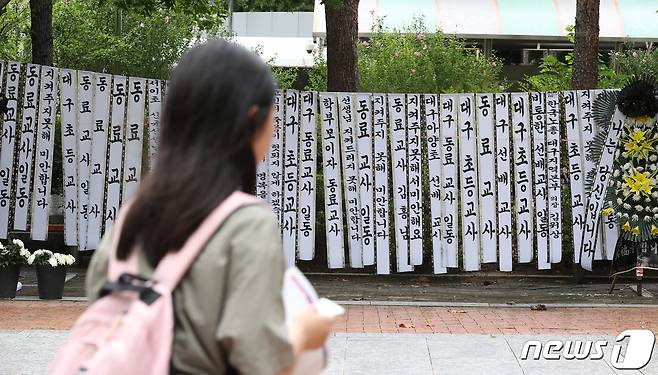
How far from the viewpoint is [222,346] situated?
2430 millimetres

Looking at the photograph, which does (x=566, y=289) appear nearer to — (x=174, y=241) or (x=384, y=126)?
(x=384, y=126)

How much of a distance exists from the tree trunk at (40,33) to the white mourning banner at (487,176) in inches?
278

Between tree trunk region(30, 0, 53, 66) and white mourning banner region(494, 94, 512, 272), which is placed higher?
tree trunk region(30, 0, 53, 66)

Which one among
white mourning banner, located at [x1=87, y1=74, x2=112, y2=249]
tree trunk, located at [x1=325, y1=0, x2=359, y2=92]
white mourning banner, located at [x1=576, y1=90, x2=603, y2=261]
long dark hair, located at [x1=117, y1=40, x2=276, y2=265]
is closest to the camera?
long dark hair, located at [x1=117, y1=40, x2=276, y2=265]

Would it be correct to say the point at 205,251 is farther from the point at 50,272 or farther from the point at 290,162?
the point at 290,162

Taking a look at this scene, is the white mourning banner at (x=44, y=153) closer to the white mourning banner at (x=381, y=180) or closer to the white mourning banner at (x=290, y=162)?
the white mourning banner at (x=290, y=162)

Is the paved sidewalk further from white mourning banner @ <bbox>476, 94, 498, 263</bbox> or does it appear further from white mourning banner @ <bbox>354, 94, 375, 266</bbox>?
white mourning banner @ <bbox>354, 94, 375, 266</bbox>

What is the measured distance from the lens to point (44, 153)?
13906 millimetres

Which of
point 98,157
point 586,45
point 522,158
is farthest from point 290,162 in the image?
point 586,45

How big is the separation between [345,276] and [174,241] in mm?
12324

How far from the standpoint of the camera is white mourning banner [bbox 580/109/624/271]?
44.0 ft

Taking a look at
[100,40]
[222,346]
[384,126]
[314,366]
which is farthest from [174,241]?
[100,40]

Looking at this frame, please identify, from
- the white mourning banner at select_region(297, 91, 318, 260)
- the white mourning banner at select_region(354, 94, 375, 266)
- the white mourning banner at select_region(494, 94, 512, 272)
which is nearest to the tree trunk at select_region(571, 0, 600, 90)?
the white mourning banner at select_region(494, 94, 512, 272)

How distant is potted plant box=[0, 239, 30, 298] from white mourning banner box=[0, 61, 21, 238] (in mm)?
1724
